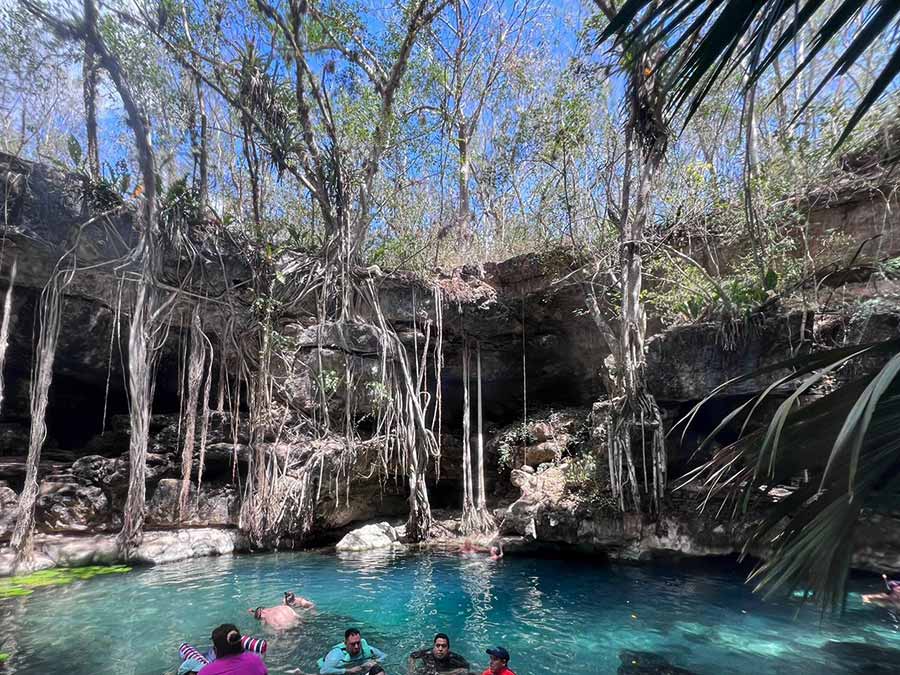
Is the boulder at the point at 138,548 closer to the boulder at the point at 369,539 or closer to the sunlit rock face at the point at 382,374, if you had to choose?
the sunlit rock face at the point at 382,374

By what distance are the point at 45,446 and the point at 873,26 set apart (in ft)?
42.1

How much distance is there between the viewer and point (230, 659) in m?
2.78

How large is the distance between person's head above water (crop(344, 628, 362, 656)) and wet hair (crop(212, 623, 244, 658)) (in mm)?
1487

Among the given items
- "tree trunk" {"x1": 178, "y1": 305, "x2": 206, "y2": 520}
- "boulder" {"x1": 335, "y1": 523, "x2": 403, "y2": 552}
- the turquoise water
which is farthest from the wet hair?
"boulder" {"x1": 335, "y1": 523, "x2": 403, "y2": 552}

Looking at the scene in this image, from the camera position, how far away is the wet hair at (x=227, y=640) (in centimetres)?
283

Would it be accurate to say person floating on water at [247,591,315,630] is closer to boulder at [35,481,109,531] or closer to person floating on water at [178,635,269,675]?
person floating on water at [178,635,269,675]

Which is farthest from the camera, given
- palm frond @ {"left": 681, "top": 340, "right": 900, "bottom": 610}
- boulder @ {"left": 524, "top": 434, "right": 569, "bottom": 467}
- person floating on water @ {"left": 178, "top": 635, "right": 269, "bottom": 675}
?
boulder @ {"left": 524, "top": 434, "right": 569, "bottom": 467}

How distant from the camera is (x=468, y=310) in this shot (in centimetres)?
1029

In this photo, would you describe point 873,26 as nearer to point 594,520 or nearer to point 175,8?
point 594,520

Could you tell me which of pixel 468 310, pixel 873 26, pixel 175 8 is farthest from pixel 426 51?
pixel 873 26

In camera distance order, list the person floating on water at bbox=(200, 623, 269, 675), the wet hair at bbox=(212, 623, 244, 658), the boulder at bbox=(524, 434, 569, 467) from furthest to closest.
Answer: the boulder at bbox=(524, 434, 569, 467), the wet hair at bbox=(212, 623, 244, 658), the person floating on water at bbox=(200, 623, 269, 675)

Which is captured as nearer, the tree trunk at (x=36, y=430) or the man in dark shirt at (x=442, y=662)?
the man in dark shirt at (x=442, y=662)

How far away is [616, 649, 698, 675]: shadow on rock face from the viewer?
160 inches

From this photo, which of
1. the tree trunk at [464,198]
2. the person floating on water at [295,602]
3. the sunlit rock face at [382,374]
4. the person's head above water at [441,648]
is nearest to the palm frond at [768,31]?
the person's head above water at [441,648]
